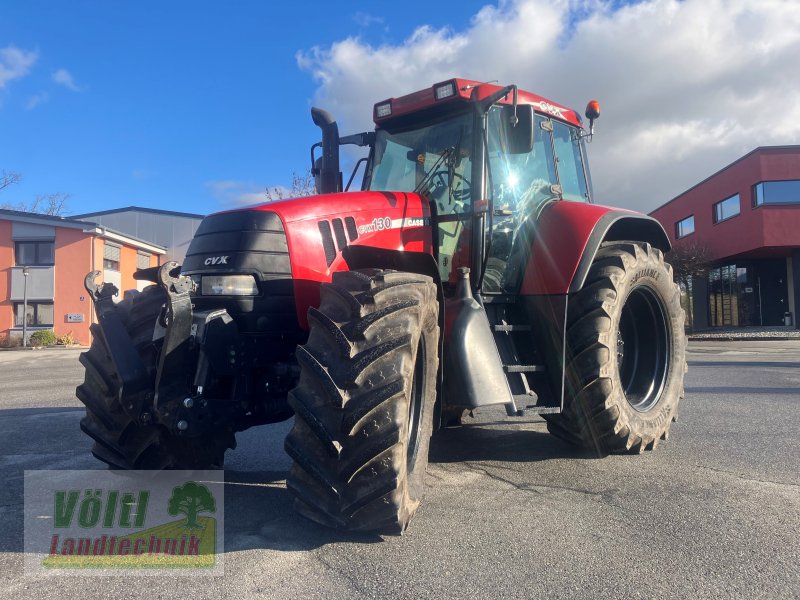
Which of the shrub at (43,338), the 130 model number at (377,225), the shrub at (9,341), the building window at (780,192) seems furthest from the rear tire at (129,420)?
the shrub at (9,341)

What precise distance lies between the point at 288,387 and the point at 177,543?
40.6 inches

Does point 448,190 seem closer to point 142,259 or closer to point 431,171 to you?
point 431,171

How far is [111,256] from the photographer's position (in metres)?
32.9

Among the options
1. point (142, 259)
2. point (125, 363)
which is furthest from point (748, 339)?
point (142, 259)

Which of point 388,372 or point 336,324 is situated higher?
point 336,324

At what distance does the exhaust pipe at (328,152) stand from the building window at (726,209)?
26887mm

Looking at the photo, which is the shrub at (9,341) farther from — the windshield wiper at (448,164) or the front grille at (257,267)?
the front grille at (257,267)

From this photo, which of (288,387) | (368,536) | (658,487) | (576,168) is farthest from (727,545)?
(576,168)

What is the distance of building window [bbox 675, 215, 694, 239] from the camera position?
32969mm

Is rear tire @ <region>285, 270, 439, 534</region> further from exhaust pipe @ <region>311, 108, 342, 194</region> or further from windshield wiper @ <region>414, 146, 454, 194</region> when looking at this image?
exhaust pipe @ <region>311, 108, 342, 194</region>

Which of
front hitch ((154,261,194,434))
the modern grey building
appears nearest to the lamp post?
the modern grey building

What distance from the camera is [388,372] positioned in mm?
2811

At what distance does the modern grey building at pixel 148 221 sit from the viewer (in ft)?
153

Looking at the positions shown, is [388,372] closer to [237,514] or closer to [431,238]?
[237,514]
